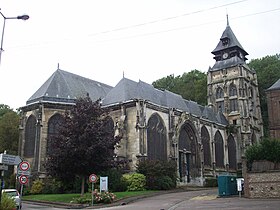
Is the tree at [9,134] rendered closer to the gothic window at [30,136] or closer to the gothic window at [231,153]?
the gothic window at [30,136]

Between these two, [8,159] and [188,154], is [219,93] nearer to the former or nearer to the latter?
[188,154]

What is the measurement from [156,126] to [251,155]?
46.9 ft

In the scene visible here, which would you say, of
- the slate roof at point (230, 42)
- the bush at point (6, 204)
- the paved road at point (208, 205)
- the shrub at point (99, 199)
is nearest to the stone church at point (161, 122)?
the slate roof at point (230, 42)

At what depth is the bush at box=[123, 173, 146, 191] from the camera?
3044cm

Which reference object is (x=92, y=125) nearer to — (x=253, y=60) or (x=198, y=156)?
(x=198, y=156)

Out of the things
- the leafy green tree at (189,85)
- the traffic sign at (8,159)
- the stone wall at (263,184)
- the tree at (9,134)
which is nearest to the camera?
the traffic sign at (8,159)

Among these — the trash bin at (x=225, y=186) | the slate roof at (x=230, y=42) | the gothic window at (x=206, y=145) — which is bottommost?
the trash bin at (x=225, y=186)

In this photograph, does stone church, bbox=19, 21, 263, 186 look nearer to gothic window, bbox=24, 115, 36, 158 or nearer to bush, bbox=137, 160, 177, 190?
gothic window, bbox=24, 115, 36, 158

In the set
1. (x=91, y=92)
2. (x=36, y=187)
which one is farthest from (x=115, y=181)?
(x=91, y=92)

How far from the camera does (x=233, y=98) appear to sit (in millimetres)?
56938

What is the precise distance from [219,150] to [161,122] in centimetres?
1467

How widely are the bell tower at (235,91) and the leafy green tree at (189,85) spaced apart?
6975mm

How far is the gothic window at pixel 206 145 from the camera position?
4534cm

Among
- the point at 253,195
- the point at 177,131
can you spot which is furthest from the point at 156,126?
the point at 253,195
